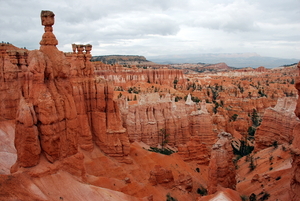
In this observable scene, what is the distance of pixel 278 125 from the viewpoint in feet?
89.9

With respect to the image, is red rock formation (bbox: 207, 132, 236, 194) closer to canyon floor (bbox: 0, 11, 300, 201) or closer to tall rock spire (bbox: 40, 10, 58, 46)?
canyon floor (bbox: 0, 11, 300, 201)

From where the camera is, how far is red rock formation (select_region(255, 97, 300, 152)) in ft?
86.1

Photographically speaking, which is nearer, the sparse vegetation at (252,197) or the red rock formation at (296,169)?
the red rock formation at (296,169)

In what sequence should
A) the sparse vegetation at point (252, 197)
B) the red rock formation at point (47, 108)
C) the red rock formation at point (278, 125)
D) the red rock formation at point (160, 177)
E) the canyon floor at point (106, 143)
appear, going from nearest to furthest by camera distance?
the red rock formation at point (47, 108), the canyon floor at point (106, 143), the sparse vegetation at point (252, 197), the red rock formation at point (160, 177), the red rock formation at point (278, 125)

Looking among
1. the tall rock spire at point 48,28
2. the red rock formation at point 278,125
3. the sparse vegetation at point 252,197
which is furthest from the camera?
the red rock formation at point 278,125

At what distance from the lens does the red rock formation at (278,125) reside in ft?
86.1

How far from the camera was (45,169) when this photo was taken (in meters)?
11.7

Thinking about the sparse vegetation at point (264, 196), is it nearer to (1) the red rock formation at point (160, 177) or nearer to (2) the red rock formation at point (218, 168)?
(2) the red rock formation at point (218, 168)

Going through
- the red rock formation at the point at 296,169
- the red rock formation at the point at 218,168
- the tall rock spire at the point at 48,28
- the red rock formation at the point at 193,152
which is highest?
the tall rock spire at the point at 48,28

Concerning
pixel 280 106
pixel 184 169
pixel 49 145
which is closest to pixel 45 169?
pixel 49 145

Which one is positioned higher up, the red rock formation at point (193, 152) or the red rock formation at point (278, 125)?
the red rock formation at point (278, 125)

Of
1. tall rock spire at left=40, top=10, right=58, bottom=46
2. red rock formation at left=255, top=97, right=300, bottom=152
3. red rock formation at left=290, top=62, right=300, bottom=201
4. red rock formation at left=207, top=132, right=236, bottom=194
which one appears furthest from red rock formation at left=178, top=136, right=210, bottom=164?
tall rock spire at left=40, top=10, right=58, bottom=46

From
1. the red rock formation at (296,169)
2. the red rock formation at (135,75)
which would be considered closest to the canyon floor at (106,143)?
the red rock formation at (296,169)

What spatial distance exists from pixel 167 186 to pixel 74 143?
9.53 meters
